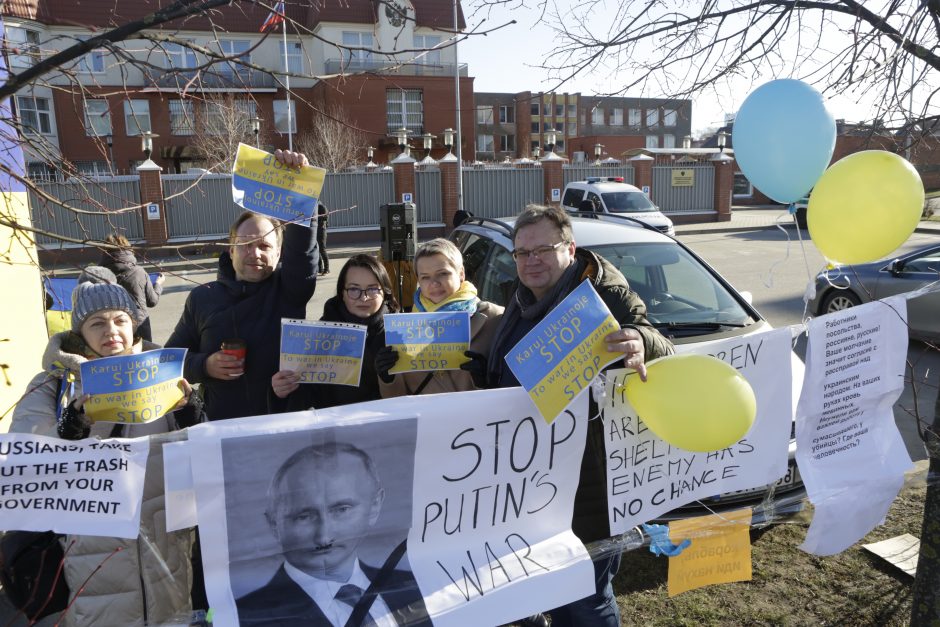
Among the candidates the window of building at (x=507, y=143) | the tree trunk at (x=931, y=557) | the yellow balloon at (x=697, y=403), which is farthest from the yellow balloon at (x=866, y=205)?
the window of building at (x=507, y=143)

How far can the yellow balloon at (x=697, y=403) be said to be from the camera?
211 cm

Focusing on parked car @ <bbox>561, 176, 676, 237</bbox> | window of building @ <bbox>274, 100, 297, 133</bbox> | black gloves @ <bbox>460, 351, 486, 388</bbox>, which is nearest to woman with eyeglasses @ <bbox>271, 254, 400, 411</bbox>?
black gloves @ <bbox>460, 351, 486, 388</bbox>

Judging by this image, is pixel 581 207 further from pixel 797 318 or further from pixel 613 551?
pixel 613 551

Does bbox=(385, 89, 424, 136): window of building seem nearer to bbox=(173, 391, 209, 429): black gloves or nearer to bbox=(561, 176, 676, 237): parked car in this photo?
bbox=(561, 176, 676, 237): parked car

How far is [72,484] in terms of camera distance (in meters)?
1.86

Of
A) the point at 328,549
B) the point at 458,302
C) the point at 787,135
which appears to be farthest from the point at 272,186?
the point at 787,135

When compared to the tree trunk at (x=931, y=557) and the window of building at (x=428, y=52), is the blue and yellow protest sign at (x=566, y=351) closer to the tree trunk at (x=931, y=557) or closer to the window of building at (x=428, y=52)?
the window of building at (x=428, y=52)

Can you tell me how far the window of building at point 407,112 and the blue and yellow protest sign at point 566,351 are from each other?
3761 cm

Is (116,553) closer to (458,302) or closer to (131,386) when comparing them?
(131,386)

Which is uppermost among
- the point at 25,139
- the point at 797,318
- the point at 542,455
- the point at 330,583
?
the point at 25,139

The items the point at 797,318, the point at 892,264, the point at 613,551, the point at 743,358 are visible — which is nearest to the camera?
the point at 613,551

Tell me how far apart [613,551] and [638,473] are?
0.30m

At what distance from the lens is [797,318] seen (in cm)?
956

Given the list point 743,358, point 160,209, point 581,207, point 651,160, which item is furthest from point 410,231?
point 651,160
